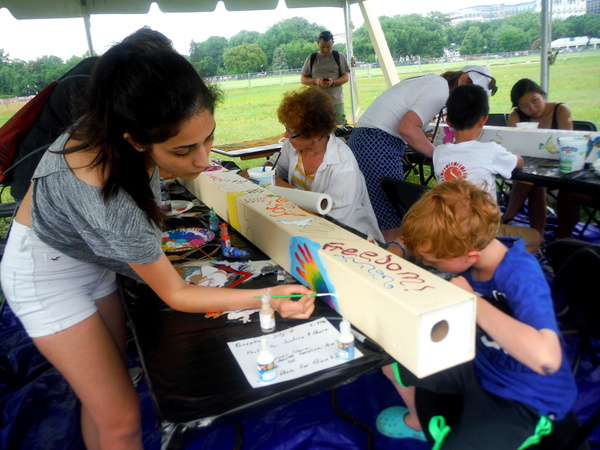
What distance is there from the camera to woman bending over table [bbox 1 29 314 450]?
40.1 inches

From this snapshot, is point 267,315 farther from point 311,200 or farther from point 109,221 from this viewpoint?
point 311,200

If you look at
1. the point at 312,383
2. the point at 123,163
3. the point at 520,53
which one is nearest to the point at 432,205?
the point at 312,383

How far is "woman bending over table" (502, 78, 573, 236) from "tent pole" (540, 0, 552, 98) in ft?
3.28

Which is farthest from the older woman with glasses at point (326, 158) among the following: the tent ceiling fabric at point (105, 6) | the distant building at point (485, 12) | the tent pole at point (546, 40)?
the distant building at point (485, 12)

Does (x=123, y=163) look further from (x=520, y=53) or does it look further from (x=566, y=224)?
(x=520, y=53)

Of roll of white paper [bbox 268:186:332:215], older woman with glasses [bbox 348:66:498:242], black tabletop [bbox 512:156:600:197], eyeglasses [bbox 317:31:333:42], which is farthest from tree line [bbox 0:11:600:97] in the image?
roll of white paper [bbox 268:186:332:215]

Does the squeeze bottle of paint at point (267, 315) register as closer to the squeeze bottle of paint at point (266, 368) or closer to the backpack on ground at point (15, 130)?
the squeeze bottle of paint at point (266, 368)

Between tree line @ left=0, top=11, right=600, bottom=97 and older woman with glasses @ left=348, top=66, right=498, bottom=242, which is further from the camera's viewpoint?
tree line @ left=0, top=11, right=600, bottom=97

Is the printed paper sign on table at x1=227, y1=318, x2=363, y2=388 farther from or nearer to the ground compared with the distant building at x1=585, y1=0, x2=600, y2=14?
nearer to the ground

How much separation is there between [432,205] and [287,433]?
1.12 metres

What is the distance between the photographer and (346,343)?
109 cm

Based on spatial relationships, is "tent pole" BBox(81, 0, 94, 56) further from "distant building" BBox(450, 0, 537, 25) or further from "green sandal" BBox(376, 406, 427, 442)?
"distant building" BBox(450, 0, 537, 25)

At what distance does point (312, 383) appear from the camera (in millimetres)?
1025

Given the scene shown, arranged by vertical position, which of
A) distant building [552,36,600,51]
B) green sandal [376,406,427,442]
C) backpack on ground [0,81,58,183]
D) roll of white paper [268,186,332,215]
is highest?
distant building [552,36,600,51]
